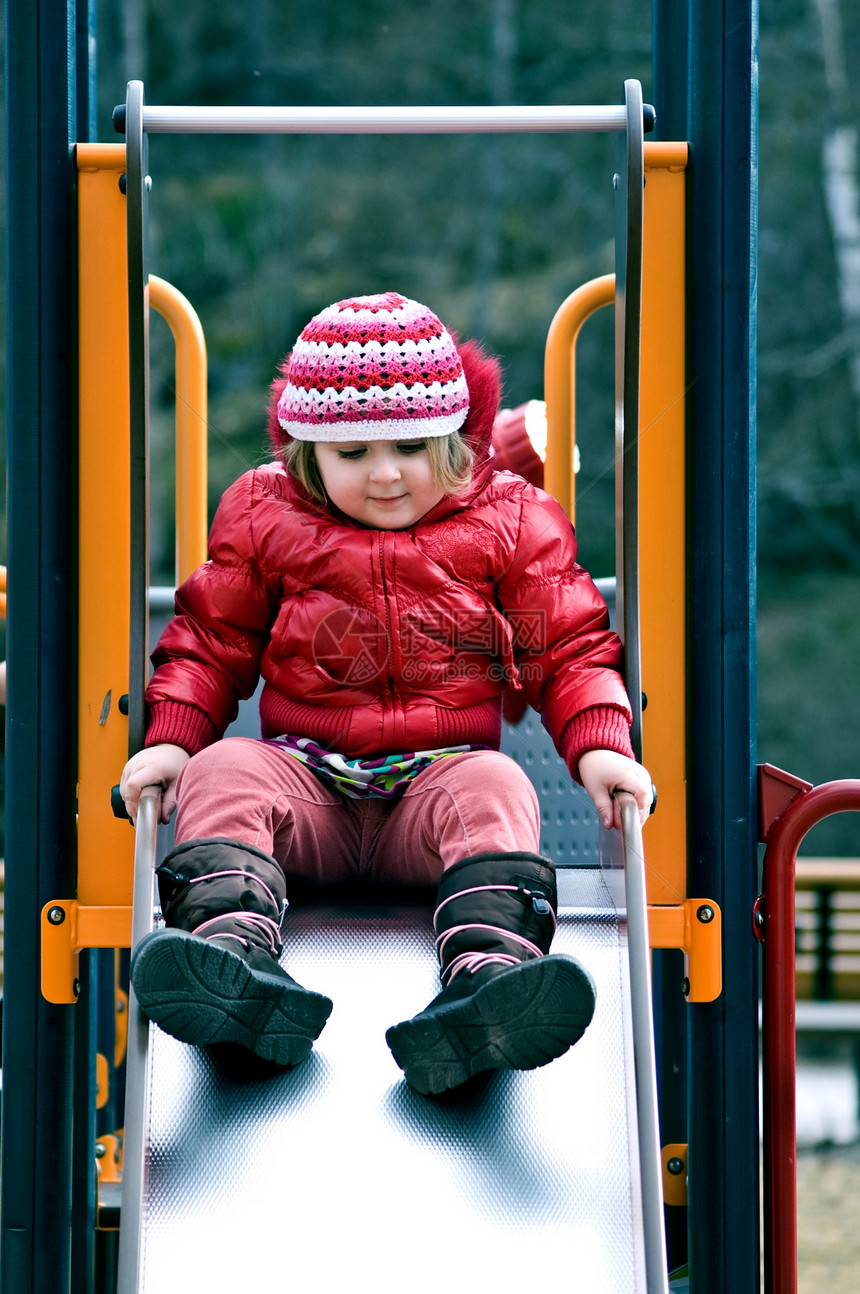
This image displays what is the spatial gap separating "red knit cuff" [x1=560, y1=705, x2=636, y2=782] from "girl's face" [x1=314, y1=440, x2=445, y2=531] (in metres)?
0.39

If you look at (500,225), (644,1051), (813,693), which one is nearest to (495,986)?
(644,1051)

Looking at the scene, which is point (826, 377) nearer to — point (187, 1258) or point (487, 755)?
point (487, 755)

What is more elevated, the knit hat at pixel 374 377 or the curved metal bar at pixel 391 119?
the curved metal bar at pixel 391 119

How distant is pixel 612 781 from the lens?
1.89 meters

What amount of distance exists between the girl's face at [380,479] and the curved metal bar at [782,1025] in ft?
2.26

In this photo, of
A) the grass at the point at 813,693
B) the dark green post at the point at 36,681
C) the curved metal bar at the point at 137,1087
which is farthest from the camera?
the grass at the point at 813,693

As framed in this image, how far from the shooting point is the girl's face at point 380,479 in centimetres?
205

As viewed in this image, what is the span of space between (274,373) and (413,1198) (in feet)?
27.3

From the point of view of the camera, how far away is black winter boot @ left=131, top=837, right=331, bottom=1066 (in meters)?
1.61

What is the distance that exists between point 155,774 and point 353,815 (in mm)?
290

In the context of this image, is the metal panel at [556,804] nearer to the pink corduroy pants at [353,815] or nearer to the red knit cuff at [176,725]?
the pink corduroy pants at [353,815]

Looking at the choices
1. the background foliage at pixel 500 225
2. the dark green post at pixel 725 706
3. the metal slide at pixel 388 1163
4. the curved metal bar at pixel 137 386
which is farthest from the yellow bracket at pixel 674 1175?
the background foliage at pixel 500 225

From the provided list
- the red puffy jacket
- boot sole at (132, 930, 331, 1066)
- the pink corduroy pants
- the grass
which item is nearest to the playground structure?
the red puffy jacket

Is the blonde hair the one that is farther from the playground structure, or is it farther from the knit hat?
the playground structure
